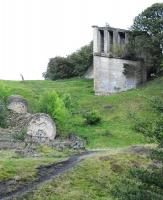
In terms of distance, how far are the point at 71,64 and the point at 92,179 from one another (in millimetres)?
65470

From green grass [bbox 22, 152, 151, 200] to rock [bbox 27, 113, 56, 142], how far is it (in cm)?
1180

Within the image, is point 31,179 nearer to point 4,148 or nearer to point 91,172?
point 91,172

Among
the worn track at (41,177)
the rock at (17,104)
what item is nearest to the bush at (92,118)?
the rock at (17,104)

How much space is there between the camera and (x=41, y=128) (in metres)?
61.9

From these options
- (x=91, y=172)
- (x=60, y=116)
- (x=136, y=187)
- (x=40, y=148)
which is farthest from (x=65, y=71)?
(x=136, y=187)

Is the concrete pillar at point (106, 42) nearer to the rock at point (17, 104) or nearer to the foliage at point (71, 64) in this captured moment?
the foliage at point (71, 64)

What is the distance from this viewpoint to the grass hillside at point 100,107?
64.0m

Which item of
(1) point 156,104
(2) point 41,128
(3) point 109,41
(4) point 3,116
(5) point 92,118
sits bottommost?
(2) point 41,128

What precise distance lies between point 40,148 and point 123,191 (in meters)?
22.5

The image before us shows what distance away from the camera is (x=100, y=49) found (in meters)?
91.3

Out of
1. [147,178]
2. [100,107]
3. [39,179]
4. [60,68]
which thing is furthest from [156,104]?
[60,68]

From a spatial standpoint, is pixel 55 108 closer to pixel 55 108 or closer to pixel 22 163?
pixel 55 108

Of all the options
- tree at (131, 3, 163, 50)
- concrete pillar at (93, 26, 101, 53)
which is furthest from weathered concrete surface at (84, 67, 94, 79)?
tree at (131, 3, 163, 50)

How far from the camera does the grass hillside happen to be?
64000mm
